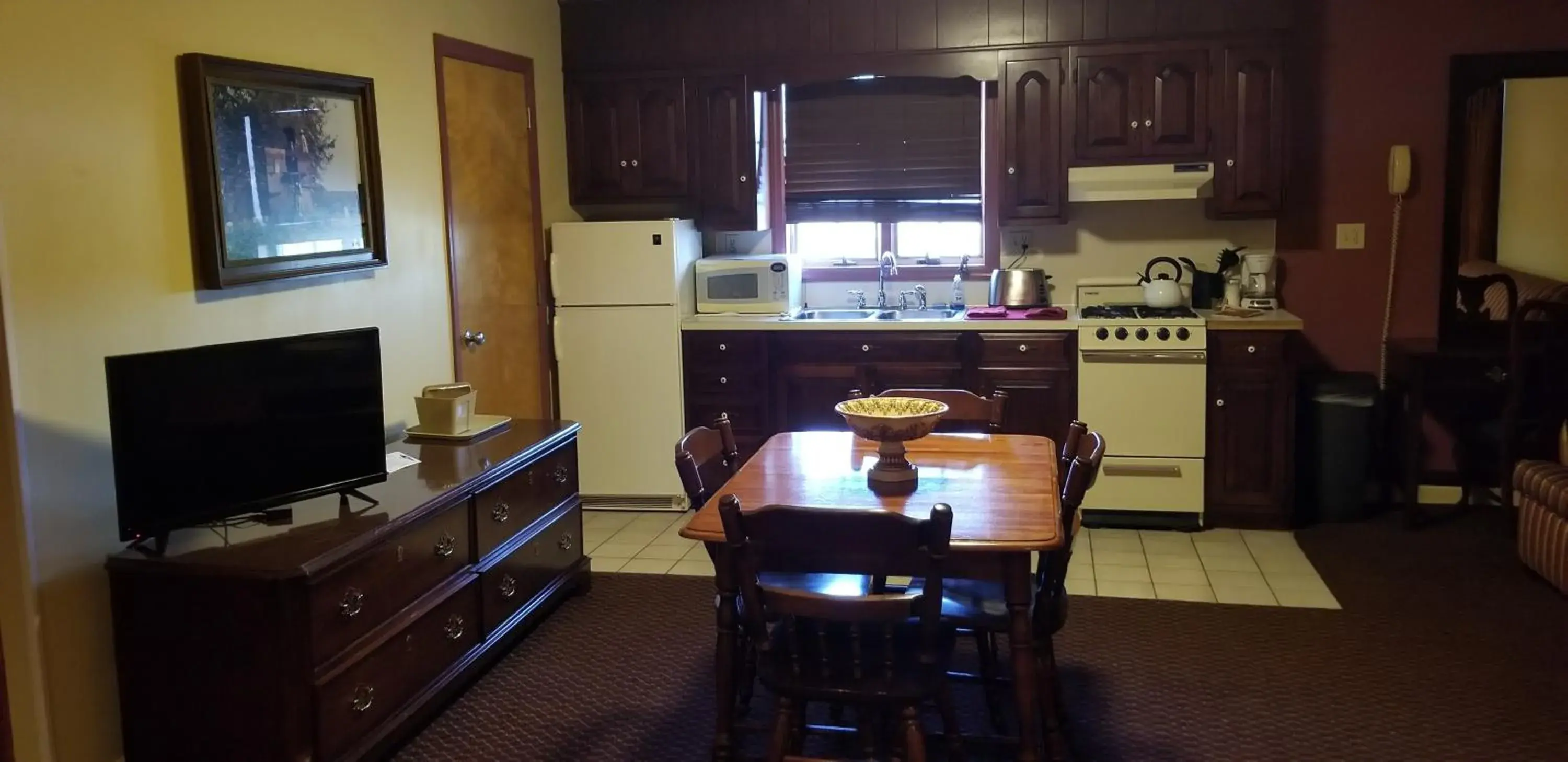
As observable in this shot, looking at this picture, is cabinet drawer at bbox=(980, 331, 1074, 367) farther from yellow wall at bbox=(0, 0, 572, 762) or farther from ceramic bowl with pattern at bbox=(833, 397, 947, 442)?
yellow wall at bbox=(0, 0, 572, 762)

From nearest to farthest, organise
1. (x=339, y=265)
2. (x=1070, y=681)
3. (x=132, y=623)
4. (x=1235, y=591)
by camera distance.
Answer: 1. (x=132, y=623)
2. (x=1070, y=681)
3. (x=339, y=265)
4. (x=1235, y=591)

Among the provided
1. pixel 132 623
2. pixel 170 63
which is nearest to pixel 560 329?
pixel 170 63

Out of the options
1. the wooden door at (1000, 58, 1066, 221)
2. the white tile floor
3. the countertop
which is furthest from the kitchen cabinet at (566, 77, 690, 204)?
the white tile floor

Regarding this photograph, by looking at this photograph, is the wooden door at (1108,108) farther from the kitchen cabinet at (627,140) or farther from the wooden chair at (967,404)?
the wooden chair at (967,404)

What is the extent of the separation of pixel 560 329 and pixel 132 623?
9.11 feet

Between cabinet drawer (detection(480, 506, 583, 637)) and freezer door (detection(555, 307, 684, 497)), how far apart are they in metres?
1.05

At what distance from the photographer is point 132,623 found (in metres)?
2.71

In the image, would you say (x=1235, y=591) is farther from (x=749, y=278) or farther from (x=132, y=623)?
(x=132, y=623)

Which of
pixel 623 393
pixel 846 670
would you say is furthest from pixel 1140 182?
pixel 846 670

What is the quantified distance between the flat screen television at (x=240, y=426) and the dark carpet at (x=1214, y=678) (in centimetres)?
81

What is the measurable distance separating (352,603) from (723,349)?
267 cm

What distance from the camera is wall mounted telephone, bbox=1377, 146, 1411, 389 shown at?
4984 millimetres

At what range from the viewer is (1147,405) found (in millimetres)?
4820

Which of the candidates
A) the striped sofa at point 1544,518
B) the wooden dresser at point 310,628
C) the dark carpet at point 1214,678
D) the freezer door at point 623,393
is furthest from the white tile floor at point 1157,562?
the wooden dresser at point 310,628
